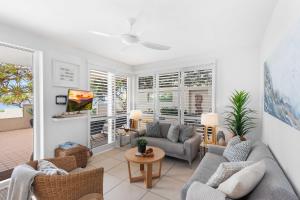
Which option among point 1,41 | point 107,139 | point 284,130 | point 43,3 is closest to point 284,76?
point 284,130

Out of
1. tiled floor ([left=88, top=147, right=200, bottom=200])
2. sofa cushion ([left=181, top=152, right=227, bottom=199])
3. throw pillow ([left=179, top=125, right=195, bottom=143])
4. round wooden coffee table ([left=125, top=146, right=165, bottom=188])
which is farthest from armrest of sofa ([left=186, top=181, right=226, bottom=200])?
throw pillow ([left=179, top=125, right=195, bottom=143])

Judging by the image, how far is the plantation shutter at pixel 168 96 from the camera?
4.54 meters

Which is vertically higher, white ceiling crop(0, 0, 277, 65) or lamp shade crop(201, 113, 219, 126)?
white ceiling crop(0, 0, 277, 65)

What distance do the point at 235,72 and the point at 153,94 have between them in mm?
2375

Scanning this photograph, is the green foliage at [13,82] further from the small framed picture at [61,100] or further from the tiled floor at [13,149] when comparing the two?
the small framed picture at [61,100]

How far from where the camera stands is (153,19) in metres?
2.32

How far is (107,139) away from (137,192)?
2.36 m

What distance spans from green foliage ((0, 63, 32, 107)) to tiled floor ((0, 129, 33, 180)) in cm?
124

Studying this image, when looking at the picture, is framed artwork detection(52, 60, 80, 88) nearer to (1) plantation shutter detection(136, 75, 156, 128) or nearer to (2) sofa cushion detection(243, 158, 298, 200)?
(1) plantation shutter detection(136, 75, 156, 128)

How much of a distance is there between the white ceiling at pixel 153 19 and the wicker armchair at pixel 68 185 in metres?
2.01

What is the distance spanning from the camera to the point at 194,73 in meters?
4.25

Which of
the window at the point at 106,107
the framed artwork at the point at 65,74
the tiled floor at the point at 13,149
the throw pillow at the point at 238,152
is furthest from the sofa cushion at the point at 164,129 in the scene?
the tiled floor at the point at 13,149

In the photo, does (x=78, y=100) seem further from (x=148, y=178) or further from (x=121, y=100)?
(x=148, y=178)

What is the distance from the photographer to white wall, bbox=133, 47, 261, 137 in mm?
3430
